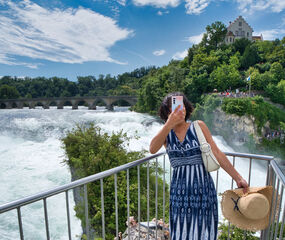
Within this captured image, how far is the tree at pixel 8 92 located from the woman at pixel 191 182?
64310mm

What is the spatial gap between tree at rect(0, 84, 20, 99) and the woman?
64310mm

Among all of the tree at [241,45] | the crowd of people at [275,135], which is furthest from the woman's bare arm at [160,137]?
the tree at [241,45]

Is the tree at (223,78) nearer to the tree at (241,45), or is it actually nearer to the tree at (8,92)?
the tree at (241,45)

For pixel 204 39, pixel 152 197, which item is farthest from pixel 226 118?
pixel 204 39

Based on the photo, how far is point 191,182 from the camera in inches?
61.5

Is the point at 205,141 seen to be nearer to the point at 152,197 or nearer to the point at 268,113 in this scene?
the point at 152,197

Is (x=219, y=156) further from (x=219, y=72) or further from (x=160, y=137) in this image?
(x=219, y=72)

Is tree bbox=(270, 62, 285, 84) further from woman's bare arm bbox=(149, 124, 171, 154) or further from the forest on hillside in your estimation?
woman's bare arm bbox=(149, 124, 171, 154)

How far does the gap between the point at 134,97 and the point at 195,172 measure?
38832mm

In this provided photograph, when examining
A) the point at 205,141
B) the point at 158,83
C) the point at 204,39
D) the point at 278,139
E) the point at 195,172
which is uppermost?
the point at 204,39

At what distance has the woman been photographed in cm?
154

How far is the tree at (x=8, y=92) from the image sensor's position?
5391cm

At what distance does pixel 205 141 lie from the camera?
58.5 inches

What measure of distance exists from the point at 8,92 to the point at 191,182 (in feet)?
219
